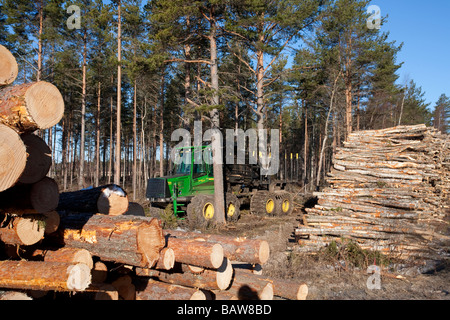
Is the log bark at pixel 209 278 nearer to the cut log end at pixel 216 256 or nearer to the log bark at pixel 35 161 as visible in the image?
the cut log end at pixel 216 256

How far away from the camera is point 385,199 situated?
29.9 ft

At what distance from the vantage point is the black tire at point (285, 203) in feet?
48.1

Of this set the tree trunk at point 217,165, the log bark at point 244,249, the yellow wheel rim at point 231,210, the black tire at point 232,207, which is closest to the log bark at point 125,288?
the log bark at point 244,249

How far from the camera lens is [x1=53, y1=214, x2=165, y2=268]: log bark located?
374 cm

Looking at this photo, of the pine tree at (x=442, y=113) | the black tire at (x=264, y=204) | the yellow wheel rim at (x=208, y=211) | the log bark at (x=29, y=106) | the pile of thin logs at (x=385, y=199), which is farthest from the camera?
the pine tree at (x=442, y=113)

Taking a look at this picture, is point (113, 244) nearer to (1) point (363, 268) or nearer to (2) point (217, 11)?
(1) point (363, 268)

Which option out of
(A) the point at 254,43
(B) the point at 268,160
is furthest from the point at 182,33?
(B) the point at 268,160

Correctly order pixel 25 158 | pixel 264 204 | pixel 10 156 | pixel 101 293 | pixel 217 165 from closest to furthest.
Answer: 1. pixel 10 156
2. pixel 25 158
3. pixel 101 293
4. pixel 217 165
5. pixel 264 204

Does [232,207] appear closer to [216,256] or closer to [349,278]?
[349,278]

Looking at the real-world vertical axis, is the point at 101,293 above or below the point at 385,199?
below

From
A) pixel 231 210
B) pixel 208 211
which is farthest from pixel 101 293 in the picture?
pixel 231 210

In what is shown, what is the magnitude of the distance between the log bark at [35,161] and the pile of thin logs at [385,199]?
6.03m

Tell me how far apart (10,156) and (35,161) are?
724 millimetres

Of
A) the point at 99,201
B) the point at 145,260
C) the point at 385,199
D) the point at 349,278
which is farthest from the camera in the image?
the point at 385,199
